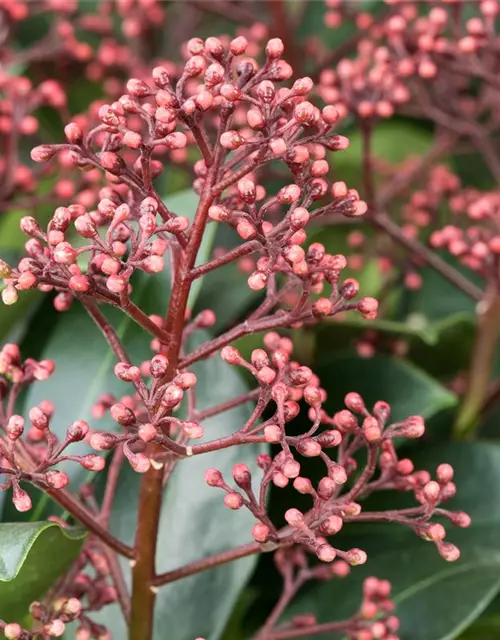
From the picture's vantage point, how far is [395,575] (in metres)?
0.96

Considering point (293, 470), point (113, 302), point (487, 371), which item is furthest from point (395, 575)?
point (113, 302)

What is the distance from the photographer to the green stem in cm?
111

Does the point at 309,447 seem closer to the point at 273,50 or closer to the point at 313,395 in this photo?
the point at 313,395

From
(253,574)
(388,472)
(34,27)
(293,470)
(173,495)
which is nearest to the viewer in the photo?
(293,470)

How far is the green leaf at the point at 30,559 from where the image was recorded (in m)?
0.61

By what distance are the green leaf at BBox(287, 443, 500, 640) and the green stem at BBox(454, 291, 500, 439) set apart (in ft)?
0.23

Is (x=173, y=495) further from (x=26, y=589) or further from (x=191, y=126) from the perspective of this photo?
(x=191, y=126)

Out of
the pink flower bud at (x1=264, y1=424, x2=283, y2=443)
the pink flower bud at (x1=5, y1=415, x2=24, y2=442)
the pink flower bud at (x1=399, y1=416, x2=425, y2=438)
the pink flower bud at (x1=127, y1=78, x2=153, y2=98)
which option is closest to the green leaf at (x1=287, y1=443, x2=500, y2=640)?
the pink flower bud at (x1=399, y1=416, x2=425, y2=438)

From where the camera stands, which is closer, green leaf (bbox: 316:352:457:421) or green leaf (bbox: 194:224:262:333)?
green leaf (bbox: 316:352:457:421)

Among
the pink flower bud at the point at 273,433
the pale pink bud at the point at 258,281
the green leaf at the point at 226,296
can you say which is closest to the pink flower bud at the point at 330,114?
the pale pink bud at the point at 258,281

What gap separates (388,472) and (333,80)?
54cm

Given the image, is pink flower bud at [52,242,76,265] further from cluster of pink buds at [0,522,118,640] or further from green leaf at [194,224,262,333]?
green leaf at [194,224,262,333]

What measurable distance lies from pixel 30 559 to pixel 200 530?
0.24 meters

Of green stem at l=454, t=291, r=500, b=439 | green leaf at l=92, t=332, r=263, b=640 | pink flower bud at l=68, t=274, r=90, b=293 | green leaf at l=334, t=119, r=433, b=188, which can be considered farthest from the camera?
green leaf at l=334, t=119, r=433, b=188
